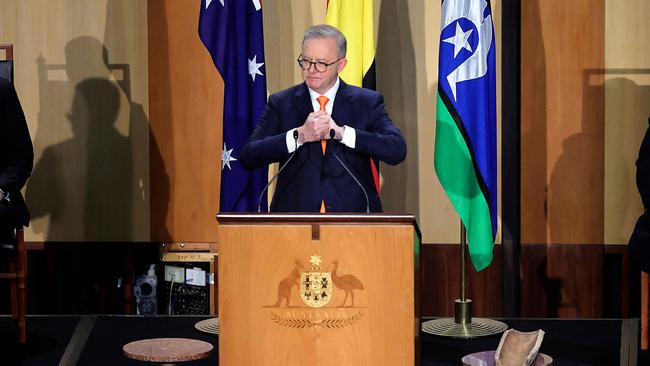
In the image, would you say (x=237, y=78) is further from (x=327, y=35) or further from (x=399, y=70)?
(x=327, y=35)

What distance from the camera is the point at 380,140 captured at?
345cm

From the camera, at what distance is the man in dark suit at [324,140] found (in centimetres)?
344

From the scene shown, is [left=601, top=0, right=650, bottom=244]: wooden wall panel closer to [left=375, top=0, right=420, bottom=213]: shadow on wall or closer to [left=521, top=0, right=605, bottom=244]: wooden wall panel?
[left=521, top=0, right=605, bottom=244]: wooden wall panel

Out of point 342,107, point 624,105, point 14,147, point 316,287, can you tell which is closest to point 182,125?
Result: point 14,147

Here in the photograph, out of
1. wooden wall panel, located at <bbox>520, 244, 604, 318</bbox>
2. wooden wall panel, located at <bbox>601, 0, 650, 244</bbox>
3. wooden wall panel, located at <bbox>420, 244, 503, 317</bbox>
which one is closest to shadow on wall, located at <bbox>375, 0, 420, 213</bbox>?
wooden wall panel, located at <bbox>420, 244, 503, 317</bbox>

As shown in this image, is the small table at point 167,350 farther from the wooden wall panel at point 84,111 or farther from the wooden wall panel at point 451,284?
the wooden wall panel at point 451,284

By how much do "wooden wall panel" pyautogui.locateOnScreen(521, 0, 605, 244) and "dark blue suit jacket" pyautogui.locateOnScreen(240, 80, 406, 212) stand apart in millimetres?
1854

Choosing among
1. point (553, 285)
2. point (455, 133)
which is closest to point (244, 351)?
point (455, 133)

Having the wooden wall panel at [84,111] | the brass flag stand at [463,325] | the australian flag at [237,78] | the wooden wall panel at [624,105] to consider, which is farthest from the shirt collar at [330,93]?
the wooden wall panel at [624,105]

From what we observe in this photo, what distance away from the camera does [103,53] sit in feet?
17.7

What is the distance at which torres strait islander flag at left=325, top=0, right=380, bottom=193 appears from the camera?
470cm

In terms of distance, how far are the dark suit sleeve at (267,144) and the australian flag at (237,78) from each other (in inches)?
40.9

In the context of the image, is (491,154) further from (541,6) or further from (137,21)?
(137,21)

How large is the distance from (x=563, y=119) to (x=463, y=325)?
54.7 inches
